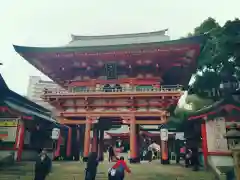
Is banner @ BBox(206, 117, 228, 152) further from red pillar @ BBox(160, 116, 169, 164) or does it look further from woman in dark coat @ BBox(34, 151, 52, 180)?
woman in dark coat @ BBox(34, 151, 52, 180)

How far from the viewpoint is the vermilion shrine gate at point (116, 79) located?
55.6 ft

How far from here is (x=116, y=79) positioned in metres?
18.9

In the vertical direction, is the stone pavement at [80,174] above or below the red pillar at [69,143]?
below

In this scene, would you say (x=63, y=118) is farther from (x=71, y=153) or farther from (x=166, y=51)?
(x=166, y=51)

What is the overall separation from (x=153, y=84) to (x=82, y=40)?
11929mm

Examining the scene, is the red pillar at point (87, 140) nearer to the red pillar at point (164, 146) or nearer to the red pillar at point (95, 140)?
the red pillar at point (95, 140)

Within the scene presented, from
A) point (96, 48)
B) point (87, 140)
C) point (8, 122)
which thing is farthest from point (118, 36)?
point (8, 122)

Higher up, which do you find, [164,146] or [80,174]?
[164,146]

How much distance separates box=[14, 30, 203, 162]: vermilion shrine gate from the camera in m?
17.0

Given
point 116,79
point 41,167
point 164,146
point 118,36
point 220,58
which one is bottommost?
point 41,167

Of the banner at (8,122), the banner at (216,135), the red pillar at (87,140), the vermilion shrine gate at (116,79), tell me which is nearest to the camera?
the banner at (216,135)

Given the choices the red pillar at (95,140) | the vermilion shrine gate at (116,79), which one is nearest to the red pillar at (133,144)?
the vermilion shrine gate at (116,79)

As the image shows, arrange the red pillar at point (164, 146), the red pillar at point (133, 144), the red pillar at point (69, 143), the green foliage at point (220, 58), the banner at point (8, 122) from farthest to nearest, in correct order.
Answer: the green foliage at point (220, 58)
the red pillar at point (69, 143)
the red pillar at point (164, 146)
the red pillar at point (133, 144)
the banner at point (8, 122)

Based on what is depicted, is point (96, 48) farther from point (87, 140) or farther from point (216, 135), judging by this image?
point (216, 135)
